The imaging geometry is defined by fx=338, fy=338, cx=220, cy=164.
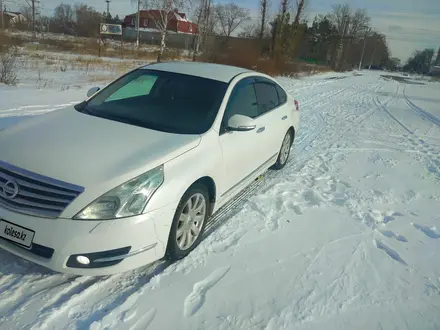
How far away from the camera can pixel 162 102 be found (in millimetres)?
3639

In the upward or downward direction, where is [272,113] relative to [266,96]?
downward

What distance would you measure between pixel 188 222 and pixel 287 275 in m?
0.97

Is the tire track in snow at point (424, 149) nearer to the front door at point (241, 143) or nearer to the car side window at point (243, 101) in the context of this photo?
the front door at point (241, 143)

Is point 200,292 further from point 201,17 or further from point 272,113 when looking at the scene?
point 201,17

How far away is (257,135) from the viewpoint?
402 centimetres

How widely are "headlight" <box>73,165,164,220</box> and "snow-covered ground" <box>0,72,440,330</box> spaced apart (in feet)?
2.08

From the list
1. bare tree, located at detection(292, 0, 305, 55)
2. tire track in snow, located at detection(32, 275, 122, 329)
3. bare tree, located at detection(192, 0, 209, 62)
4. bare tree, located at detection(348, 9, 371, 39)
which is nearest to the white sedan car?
tire track in snow, located at detection(32, 275, 122, 329)

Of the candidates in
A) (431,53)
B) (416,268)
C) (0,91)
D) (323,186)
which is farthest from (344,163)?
(431,53)

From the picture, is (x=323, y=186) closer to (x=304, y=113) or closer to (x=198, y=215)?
(x=198, y=215)

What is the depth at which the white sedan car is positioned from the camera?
2.29 m

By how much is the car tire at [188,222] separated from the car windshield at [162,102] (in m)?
0.62

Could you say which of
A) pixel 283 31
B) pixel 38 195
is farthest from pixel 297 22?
pixel 38 195

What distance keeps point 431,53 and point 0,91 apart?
410 ft

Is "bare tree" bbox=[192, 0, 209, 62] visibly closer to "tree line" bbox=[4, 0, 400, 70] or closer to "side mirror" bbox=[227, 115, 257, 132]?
"tree line" bbox=[4, 0, 400, 70]
